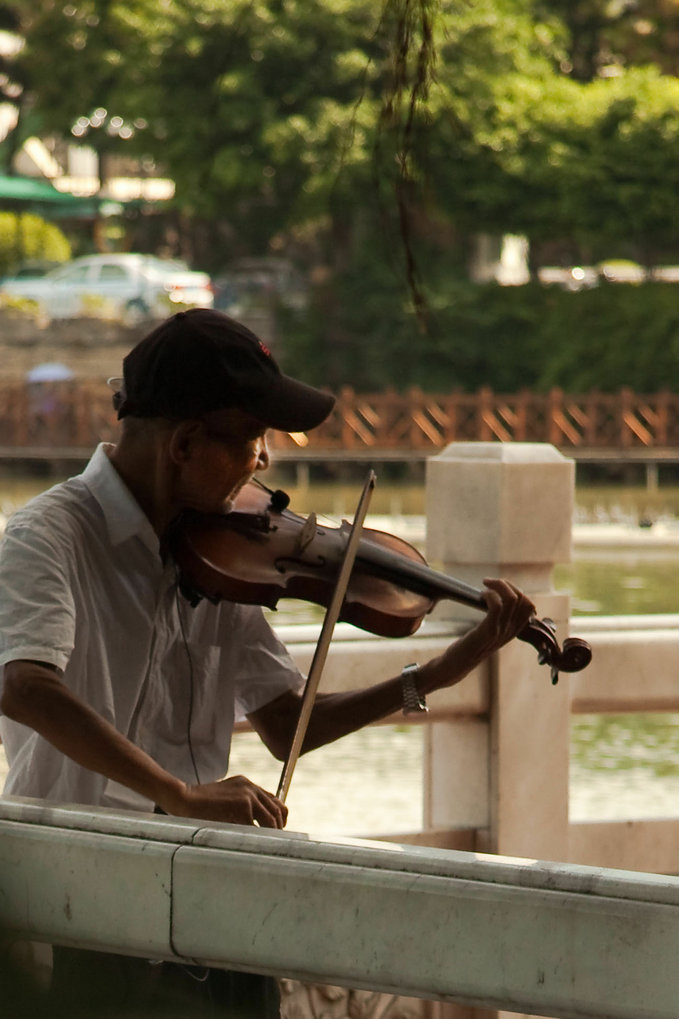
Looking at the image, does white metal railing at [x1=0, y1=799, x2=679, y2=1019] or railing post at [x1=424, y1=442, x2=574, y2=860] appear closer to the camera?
white metal railing at [x1=0, y1=799, x2=679, y2=1019]

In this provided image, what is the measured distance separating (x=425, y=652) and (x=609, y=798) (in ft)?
12.9

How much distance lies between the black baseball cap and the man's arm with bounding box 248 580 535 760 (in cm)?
32

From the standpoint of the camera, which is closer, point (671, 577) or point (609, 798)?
point (609, 798)

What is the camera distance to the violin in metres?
1.98

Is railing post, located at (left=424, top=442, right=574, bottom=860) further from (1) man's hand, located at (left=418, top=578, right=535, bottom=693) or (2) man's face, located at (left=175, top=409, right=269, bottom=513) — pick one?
(2) man's face, located at (left=175, top=409, right=269, bottom=513)

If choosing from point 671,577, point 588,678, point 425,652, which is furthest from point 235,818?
point 671,577

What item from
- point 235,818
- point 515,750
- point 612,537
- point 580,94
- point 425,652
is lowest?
point 612,537

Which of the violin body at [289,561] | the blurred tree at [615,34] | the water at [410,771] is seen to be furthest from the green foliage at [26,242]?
the violin body at [289,561]

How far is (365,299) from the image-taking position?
27750mm

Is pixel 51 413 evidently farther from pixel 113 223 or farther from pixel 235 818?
pixel 235 818

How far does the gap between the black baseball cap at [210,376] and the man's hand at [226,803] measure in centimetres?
38

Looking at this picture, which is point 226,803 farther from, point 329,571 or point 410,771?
point 410,771

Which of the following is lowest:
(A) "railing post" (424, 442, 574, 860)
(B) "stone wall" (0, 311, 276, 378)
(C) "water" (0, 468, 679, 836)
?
(B) "stone wall" (0, 311, 276, 378)

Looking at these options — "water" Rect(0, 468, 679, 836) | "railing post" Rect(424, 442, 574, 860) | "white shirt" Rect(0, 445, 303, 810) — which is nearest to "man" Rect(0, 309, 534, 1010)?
"white shirt" Rect(0, 445, 303, 810)
